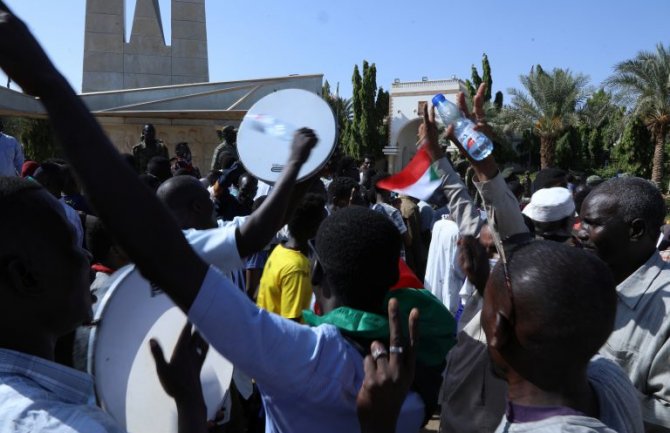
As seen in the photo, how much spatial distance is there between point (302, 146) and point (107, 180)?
1.04 m

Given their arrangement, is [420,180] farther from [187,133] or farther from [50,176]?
[187,133]

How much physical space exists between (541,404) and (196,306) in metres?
0.79

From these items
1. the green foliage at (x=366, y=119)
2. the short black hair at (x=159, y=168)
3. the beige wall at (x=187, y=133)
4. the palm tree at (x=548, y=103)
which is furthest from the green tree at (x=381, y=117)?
the short black hair at (x=159, y=168)

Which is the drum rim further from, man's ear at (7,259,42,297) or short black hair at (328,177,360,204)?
short black hair at (328,177,360,204)

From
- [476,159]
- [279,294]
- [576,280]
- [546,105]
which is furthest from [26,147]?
[546,105]

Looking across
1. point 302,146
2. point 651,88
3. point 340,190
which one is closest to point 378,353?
point 302,146

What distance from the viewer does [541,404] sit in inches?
54.2

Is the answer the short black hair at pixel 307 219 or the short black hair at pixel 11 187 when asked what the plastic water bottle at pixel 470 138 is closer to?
the short black hair at pixel 307 219

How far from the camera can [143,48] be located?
21.8m

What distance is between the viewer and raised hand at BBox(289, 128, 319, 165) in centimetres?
217

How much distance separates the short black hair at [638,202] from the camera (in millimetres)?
2469

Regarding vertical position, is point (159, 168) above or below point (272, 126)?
below

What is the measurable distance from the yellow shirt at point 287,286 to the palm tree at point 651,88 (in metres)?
26.6

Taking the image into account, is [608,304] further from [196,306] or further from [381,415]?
[196,306]
